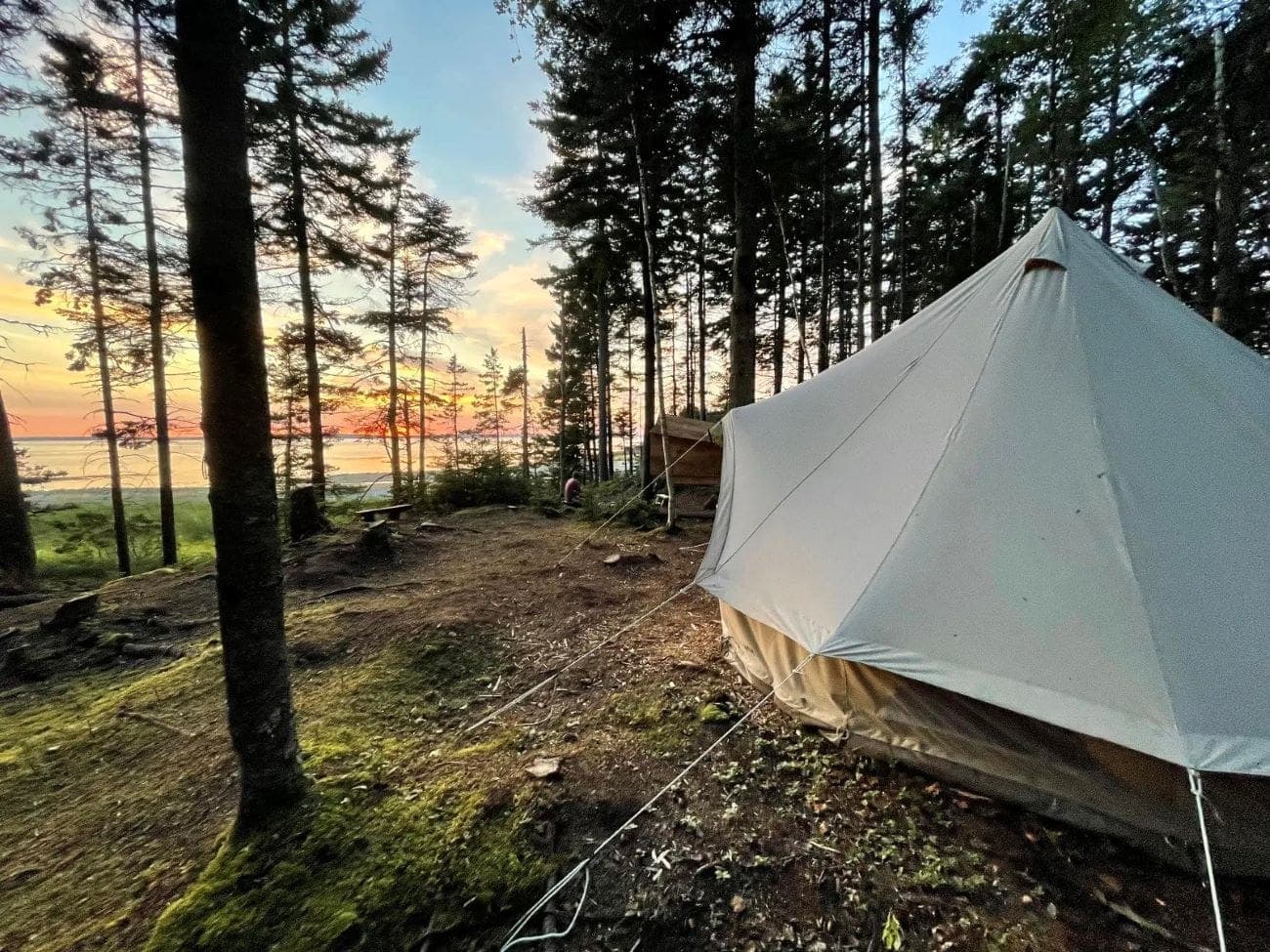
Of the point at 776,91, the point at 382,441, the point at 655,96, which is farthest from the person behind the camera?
the point at 382,441

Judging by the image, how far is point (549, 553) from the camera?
627 centimetres

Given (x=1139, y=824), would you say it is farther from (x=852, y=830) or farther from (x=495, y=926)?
(x=495, y=926)

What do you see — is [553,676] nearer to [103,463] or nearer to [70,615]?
[70,615]

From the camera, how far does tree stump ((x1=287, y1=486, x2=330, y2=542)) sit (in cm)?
704

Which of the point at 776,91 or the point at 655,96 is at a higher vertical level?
the point at 776,91

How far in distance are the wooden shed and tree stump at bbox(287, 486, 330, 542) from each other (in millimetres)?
5752

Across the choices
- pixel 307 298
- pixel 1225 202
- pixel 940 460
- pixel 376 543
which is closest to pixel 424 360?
pixel 307 298

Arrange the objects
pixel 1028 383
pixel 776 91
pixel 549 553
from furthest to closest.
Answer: pixel 776 91 → pixel 549 553 → pixel 1028 383

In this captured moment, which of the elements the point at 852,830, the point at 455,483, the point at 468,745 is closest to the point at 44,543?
the point at 455,483

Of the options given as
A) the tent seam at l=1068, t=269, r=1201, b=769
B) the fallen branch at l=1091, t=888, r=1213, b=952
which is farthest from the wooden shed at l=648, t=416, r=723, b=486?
the fallen branch at l=1091, t=888, r=1213, b=952

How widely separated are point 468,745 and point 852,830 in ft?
6.56

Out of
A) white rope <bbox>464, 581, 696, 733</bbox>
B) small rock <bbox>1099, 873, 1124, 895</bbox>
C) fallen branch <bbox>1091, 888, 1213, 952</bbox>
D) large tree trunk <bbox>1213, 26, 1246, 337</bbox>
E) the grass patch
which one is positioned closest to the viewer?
fallen branch <bbox>1091, 888, 1213, 952</bbox>

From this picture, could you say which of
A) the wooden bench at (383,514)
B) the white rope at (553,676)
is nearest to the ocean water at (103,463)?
the wooden bench at (383,514)

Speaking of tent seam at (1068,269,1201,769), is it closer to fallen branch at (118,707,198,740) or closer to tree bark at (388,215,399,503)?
fallen branch at (118,707,198,740)
